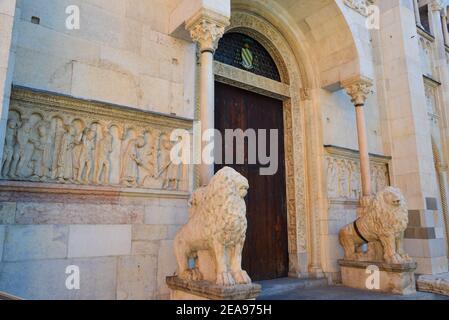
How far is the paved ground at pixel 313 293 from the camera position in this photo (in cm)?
448

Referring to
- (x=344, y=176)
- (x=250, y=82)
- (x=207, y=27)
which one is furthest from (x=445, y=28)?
(x=207, y=27)

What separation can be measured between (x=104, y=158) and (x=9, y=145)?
883mm

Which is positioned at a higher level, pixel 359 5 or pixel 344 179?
pixel 359 5

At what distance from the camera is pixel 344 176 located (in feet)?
20.7

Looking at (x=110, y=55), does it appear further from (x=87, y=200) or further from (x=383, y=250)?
(x=383, y=250)

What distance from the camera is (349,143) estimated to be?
6582 millimetres

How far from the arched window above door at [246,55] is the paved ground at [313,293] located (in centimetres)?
363

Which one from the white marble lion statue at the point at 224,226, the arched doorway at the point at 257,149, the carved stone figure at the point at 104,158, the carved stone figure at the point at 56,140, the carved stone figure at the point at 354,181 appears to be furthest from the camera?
the carved stone figure at the point at 354,181

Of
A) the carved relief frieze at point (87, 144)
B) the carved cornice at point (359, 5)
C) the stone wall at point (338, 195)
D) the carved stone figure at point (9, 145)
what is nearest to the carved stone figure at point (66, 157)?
the carved relief frieze at point (87, 144)

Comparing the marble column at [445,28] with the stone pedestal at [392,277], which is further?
the marble column at [445,28]

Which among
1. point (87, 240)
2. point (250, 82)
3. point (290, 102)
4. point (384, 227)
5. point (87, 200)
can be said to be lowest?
point (87, 240)

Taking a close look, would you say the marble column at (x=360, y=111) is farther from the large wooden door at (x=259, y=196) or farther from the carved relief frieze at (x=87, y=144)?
the carved relief frieze at (x=87, y=144)

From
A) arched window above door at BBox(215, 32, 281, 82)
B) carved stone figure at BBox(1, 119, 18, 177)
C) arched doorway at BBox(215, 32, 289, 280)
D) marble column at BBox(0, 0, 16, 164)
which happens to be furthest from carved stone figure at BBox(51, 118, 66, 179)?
arched window above door at BBox(215, 32, 281, 82)
